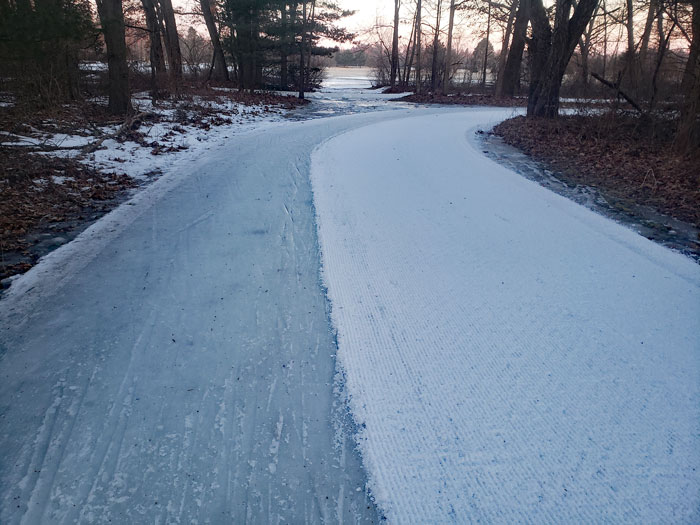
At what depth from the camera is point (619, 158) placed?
331 inches

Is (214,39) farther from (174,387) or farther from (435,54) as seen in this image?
(174,387)

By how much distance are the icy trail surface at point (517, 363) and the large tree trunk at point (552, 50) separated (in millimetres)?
9164

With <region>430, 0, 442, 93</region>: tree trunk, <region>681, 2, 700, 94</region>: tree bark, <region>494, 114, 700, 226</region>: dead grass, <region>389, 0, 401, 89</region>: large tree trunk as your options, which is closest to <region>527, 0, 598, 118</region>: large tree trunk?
<region>494, 114, 700, 226</region>: dead grass

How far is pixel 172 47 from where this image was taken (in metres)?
15.9

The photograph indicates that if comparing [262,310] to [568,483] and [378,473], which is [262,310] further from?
[568,483]

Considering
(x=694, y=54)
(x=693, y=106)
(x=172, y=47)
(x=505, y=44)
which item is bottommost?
(x=693, y=106)

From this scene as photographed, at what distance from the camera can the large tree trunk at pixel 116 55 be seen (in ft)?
32.8

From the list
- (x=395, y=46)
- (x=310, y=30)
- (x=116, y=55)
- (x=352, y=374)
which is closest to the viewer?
(x=352, y=374)

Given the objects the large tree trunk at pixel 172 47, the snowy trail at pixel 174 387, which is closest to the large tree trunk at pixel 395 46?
the large tree trunk at pixel 172 47

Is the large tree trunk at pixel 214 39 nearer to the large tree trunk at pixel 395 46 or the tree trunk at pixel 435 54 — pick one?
the large tree trunk at pixel 395 46

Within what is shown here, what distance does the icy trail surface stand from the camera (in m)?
2.04

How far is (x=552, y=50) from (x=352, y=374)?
525 inches

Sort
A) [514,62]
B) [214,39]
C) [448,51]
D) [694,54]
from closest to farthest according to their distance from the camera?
1. [694,54]
2. [214,39]
3. [514,62]
4. [448,51]

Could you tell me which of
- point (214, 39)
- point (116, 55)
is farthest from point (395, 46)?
point (116, 55)
